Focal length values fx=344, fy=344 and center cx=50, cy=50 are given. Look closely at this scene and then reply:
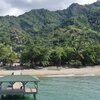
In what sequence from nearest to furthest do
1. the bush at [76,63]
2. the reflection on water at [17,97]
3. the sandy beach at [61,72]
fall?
the reflection on water at [17,97]
the sandy beach at [61,72]
the bush at [76,63]

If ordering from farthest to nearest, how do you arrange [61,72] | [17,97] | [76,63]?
1. [76,63]
2. [61,72]
3. [17,97]

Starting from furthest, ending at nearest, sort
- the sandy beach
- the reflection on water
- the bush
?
the bush < the sandy beach < the reflection on water

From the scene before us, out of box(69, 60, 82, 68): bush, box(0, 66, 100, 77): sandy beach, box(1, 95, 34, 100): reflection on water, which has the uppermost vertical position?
box(69, 60, 82, 68): bush

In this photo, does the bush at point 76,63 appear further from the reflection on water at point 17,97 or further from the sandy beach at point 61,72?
the reflection on water at point 17,97

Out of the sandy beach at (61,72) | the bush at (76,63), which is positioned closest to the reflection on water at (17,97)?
the sandy beach at (61,72)

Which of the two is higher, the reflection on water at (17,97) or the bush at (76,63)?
the bush at (76,63)

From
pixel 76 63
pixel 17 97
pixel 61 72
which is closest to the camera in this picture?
pixel 17 97

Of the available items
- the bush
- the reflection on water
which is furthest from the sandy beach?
the reflection on water

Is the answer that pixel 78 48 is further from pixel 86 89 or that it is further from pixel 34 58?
pixel 86 89

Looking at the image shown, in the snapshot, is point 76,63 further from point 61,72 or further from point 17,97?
point 17,97

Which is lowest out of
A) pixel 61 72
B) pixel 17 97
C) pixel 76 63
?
pixel 17 97

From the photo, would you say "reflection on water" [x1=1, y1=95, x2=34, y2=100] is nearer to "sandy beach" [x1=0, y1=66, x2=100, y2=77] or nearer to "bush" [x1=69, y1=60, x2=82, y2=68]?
"sandy beach" [x1=0, y1=66, x2=100, y2=77]

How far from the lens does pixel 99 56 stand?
5123 inches

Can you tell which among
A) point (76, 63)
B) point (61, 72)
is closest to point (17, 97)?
point (61, 72)
